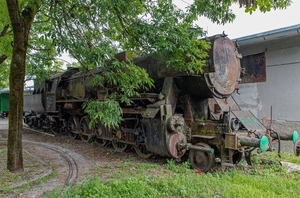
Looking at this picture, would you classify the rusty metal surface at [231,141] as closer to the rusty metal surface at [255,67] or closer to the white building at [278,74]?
the white building at [278,74]

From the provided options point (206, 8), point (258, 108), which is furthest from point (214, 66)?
point (258, 108)

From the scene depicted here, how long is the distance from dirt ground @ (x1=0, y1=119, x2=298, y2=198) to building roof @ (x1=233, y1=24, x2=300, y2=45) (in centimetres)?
237

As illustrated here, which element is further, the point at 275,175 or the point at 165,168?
the point at 165,168

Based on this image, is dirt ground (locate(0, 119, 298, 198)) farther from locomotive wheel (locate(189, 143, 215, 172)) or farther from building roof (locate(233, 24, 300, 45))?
building roof (locate(233, 24, 300, 45))

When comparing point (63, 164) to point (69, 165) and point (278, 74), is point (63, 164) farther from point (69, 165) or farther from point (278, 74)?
point (278, 74)

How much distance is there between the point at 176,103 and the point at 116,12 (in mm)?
2579

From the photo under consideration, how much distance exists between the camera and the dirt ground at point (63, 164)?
13.4 feet

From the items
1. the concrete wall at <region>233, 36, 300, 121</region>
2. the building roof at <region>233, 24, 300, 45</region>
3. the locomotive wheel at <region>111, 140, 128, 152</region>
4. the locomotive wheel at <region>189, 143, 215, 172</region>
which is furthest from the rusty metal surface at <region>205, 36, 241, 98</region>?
the locomotive wheel at <region>111, 140, 128, 152</region>

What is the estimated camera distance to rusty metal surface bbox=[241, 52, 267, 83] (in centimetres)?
723

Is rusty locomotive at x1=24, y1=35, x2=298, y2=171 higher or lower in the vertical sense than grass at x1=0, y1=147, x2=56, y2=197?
higher

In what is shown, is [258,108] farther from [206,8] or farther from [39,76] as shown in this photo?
[39,76]

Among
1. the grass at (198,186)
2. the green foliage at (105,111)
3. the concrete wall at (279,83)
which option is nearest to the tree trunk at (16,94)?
the grass at (198,186)

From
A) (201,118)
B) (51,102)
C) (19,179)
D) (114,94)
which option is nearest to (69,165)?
(19,179)

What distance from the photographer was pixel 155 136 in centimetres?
526
